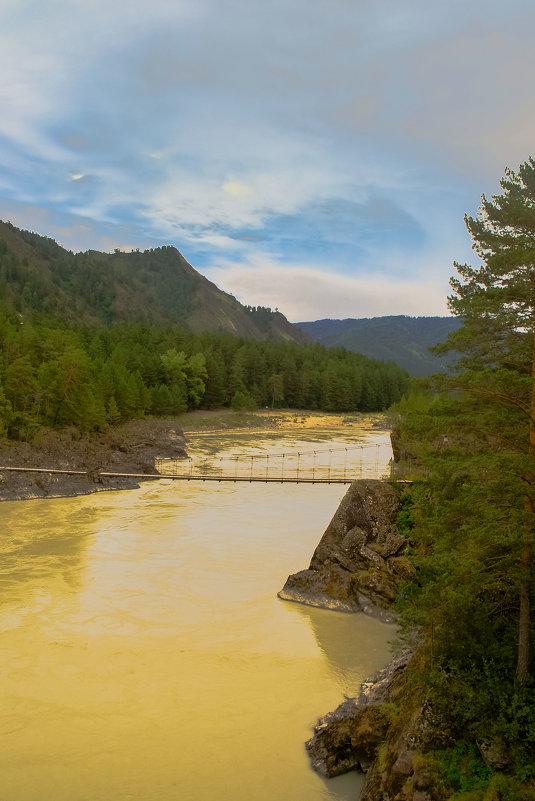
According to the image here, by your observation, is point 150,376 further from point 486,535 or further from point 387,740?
point 486,535

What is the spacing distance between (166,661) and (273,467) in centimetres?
3037

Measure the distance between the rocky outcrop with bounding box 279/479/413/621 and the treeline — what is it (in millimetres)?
27882

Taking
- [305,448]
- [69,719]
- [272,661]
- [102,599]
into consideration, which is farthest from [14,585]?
[305,448]

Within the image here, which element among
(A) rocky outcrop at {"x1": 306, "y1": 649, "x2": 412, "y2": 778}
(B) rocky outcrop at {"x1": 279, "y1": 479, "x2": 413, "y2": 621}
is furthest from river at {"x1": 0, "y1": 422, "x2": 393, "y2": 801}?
(B) rocky outcrop at {"x1": 279, "y1": 479, "x2": 413, "y2": 621}

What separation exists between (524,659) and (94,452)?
3751 cm

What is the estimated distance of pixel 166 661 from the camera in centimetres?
1538

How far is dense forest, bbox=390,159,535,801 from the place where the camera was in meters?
8.98

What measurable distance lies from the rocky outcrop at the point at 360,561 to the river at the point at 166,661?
2.44 ft

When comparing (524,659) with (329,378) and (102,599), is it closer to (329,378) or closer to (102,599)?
(102,599)

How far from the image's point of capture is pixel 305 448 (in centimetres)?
5950

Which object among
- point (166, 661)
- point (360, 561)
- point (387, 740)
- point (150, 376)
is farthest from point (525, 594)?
point (150, 376)

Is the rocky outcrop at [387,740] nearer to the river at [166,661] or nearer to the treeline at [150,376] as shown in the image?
the river at [166,661]

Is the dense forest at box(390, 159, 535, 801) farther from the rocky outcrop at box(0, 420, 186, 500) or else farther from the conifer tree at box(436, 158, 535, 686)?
the rocky outcrop at box(0, 420, 186, 500)

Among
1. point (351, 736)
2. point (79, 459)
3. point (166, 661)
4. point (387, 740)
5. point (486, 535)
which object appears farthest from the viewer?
point (79, 459)
